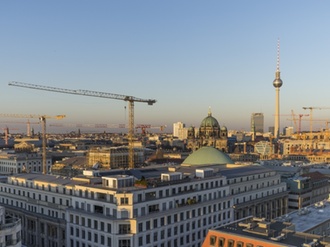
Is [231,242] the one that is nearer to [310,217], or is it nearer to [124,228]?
[124,228]

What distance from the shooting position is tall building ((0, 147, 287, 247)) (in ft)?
248

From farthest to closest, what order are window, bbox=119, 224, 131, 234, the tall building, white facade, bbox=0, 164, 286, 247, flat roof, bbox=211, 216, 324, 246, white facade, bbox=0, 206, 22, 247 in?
the tall building, white facade, bbox=0, 164, 286, 247, window, bbox=119, 224, 131, 234, white facade, bbox=0, 206, 22, 247, flat roof, bbox=211, 216, 324, 246

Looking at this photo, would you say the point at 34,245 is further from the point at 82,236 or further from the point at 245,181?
the point at 245,181

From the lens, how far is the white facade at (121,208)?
247ft

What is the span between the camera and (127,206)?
74812 mm

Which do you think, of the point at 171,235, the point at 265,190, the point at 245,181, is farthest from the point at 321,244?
the point at 265,190

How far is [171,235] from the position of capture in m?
82.4

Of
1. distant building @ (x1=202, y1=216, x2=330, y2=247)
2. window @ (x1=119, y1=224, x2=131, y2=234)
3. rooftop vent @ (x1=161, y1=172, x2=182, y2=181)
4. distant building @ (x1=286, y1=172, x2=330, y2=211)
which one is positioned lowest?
distant building @ (x1=286, y1=172, x2=330, y2=211)

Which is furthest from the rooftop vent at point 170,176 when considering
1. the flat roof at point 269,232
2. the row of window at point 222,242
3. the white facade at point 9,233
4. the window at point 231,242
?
the white facade at point 9,233

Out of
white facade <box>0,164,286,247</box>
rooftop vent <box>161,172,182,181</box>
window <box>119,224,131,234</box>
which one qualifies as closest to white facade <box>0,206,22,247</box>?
white facade <box>0,164,286,247</box>

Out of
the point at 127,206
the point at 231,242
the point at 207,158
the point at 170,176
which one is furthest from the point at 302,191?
the point at 231,242

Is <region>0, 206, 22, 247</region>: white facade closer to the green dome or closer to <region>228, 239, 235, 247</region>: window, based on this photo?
<region>228, 239, 235, 247</region>: window

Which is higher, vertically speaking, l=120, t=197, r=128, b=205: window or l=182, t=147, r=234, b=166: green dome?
l=182, t=147, r=234, b=166: green dome

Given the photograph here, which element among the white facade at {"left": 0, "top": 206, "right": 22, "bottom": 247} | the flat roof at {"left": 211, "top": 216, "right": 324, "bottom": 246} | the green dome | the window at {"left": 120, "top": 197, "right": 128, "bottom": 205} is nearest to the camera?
the flat roof at {"left": 211, "top": 216, "right": 324, "bottom": 246}
